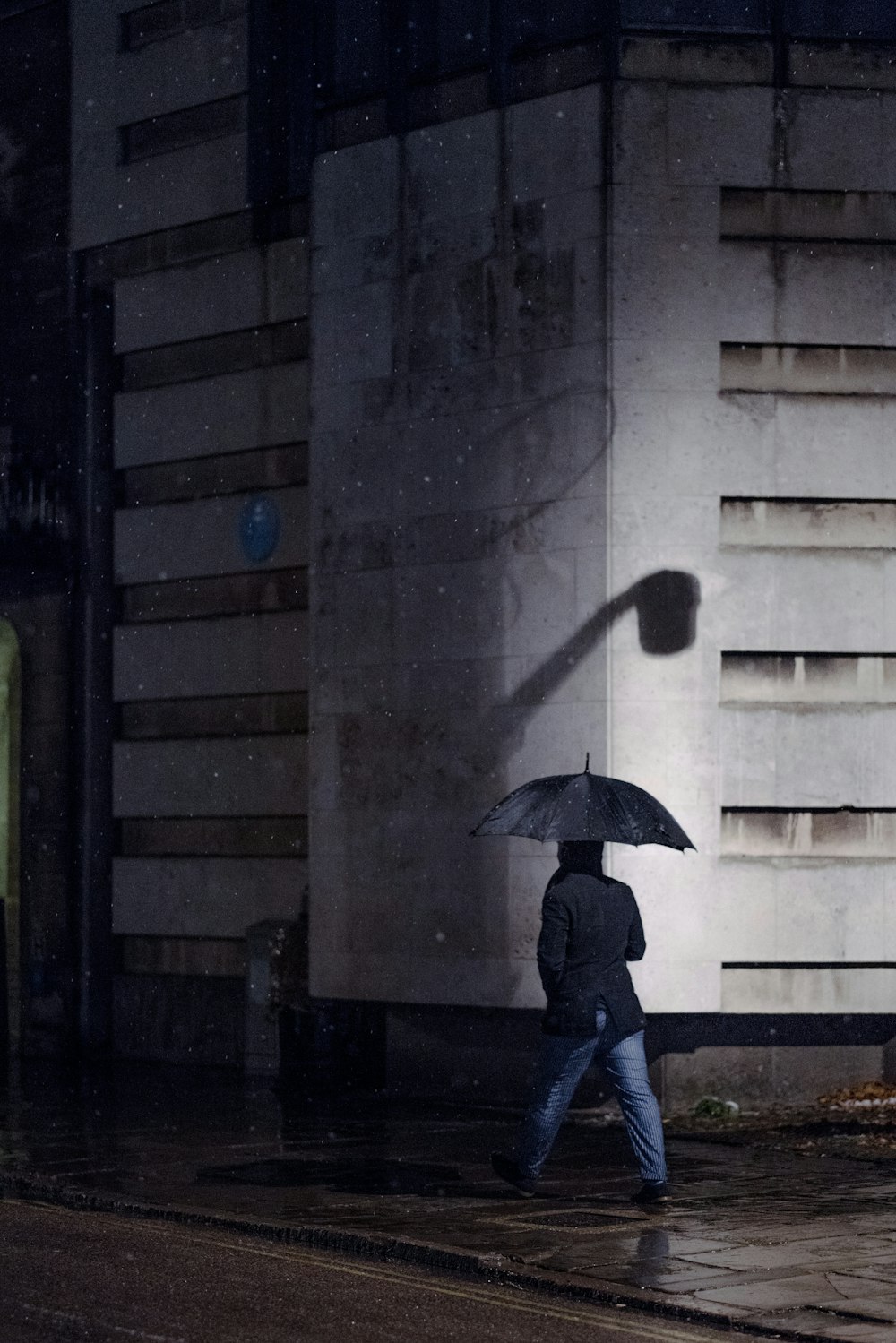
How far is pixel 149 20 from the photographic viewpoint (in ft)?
69.5

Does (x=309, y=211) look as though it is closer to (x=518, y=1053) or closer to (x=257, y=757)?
(x=257, y=757)

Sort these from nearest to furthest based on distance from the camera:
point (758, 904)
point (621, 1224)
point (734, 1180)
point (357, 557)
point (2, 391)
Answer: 1. point (621, 1224)
2. point (734, 1180)
3. point (758, 904)
4. point (357, 557)
5. point (2, 391)

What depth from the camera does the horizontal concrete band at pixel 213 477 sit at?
19.8 m

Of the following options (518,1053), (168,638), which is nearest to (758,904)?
(518,1053)

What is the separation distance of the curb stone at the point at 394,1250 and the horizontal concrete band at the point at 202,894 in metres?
6.84

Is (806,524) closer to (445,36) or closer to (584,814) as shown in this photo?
(445,36)

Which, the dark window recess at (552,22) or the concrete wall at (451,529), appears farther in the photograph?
the dark window recess at (552,22)

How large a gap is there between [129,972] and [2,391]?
5.92 meters

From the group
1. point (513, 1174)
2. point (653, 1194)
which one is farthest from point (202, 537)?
point (653, 1194)

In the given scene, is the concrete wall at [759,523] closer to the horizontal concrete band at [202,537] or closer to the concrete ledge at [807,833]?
the concrete ledge at [807,833]

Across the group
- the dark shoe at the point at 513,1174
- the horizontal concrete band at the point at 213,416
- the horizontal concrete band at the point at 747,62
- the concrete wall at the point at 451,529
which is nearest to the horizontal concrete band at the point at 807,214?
the horizontal concrete band at the point at 747,62

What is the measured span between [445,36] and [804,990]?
25.5 ft

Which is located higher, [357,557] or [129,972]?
[357,557]

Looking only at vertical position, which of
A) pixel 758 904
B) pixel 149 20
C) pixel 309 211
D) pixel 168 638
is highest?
pixel 149 20
